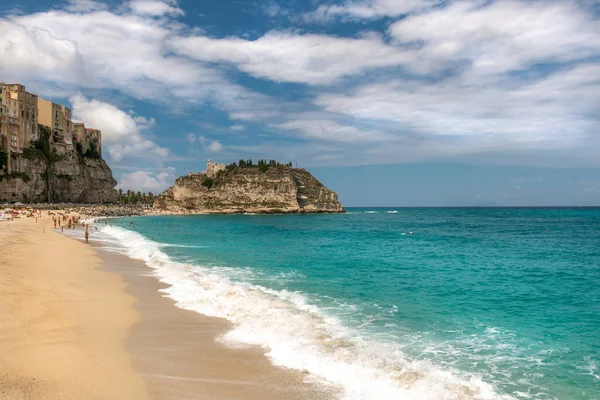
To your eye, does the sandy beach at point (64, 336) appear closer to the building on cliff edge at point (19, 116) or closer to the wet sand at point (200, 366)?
the wet sand at point (200, 366)

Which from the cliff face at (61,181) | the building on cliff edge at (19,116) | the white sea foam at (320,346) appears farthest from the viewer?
the cliff face at (61,181)

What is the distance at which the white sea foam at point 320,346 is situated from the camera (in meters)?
7.36

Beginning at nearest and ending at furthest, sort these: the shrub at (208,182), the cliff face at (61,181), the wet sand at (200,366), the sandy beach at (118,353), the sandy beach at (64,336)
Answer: the sandy beach at (64,336) < the sandy beach at (118,353) < the wet sand at (200,366) < the cliff face at (61,181) < the shrub at (208,182)

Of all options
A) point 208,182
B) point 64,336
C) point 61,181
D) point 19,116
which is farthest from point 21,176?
point 64,336

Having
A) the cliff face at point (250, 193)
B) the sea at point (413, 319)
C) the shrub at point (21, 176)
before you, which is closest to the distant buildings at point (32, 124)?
the shrub at point (21, 176)

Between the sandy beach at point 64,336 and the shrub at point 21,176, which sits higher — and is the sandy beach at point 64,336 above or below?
below

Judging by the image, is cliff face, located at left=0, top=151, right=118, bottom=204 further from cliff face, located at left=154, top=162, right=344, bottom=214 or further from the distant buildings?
cliff face, located at left=154, top=162, right=344, bottom=214

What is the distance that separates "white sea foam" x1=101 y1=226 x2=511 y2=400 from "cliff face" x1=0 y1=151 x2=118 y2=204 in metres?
98.9

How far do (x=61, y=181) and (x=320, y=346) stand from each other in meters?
121

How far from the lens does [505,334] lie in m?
11.3

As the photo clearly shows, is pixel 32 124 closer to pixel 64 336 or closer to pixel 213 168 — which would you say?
pixel 213 168

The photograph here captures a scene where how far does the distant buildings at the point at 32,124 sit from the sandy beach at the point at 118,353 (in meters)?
98.7

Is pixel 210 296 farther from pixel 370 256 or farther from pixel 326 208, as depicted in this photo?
pixel 326 208

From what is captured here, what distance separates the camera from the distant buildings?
90812 millimetres
